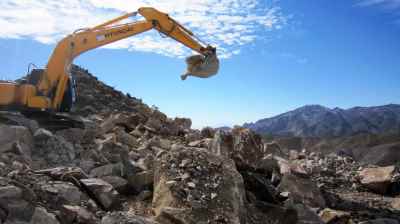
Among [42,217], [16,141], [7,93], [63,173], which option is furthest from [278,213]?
[7,93]

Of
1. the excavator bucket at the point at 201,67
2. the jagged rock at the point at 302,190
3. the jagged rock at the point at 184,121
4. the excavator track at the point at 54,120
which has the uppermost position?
the excavator bucket at the point at 201,67

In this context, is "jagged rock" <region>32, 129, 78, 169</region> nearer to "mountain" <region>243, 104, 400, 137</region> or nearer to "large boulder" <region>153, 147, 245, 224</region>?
"large boulder" <region>153, 147, 245, 224</region>

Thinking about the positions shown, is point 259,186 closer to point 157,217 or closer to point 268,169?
point 268,169

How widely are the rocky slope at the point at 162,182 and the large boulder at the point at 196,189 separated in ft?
0.04

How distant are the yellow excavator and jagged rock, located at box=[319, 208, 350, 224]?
3.71 metres

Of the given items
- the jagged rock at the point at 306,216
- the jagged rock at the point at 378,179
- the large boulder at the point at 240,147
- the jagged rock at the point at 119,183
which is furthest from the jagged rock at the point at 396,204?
the jagged rock at the point at 119,183

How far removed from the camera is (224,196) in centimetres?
552

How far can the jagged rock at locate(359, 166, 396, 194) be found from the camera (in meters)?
10.8

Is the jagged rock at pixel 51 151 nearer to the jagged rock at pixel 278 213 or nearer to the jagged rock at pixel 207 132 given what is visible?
the jagged rock at pixel 278 213

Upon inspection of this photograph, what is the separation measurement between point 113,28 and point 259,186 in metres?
5.06

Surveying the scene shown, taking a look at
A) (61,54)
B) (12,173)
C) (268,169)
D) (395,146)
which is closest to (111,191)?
(12,173)

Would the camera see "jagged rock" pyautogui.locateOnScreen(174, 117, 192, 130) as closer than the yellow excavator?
No

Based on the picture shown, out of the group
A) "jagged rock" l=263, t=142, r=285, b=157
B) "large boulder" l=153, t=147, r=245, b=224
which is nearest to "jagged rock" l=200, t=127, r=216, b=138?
"jagged rock" l=263, t=142, r=285, b=157

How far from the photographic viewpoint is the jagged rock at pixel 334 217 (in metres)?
7.43
